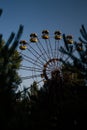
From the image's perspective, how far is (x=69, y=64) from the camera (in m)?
8.12

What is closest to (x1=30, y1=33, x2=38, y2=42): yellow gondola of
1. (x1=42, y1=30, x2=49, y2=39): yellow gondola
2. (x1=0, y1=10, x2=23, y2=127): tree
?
(x1=42, y1=30, x2=49, y2=39): yellow gondola

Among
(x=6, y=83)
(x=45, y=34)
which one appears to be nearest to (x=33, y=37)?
(x=45, y=34)

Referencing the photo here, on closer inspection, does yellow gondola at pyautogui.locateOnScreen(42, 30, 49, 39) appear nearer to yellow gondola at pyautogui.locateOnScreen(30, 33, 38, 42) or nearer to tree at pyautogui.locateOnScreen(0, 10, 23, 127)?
yellow gondola at pyautogui.locateOnScreen(30, 33, 38, 42)

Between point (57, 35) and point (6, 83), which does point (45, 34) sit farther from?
point (6, 83)

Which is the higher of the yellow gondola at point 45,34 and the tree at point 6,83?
the yellow gondola at point 45,34

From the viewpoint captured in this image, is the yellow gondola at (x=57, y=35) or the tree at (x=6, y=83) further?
the yellow gondola at (x=57, y=35)

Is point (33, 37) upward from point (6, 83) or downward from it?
upward

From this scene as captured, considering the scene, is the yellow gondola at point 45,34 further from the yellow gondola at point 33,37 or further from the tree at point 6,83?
the tree at point 6,83

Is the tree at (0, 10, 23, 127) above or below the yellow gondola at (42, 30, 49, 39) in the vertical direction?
below

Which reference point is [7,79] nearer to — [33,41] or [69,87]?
[69,87]

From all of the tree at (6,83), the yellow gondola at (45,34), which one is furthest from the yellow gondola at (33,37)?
the tree at (6,83)

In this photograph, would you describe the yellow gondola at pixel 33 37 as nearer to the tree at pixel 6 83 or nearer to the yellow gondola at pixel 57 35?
the yellow gondola at pixel 57 35

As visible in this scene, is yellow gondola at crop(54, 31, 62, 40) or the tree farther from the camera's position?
yellow gondola at crop(54, 31, 62, 40)

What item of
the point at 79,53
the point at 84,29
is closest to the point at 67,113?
the point at 79,53
